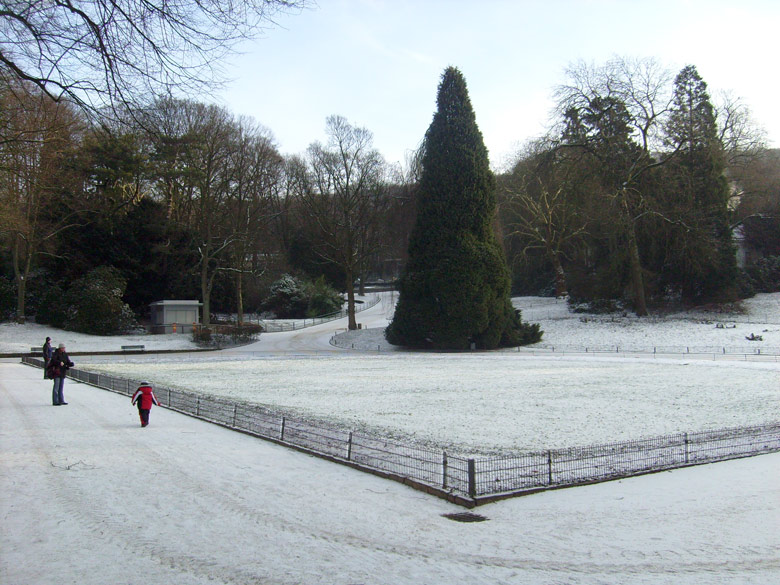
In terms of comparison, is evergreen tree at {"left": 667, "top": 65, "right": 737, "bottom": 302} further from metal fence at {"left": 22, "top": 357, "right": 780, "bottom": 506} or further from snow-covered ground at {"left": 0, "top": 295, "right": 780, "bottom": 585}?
metal fence at {"left": 22, "top": 357, "right": 780, "bottom": 506}

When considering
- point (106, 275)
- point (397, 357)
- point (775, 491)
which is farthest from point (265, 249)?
point (775, 491)

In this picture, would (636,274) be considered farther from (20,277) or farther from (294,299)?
(20,277)

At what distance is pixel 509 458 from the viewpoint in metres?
10.1

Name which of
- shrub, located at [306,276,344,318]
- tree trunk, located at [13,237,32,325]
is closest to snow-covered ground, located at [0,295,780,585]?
tree trunk, located at [13,237,32,325]

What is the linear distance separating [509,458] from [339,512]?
3.27 m

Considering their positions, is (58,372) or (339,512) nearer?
(339,512)

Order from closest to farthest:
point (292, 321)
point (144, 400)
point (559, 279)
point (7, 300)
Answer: point (144, 400) < point (7, 300) < point (559, 279) < point (292, 321)

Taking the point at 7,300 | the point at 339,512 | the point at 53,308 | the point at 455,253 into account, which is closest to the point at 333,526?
the point at 339,512

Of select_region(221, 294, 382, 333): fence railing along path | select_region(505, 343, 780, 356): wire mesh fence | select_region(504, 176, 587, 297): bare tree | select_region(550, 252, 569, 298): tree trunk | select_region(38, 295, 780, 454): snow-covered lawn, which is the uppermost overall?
select_region(504, 176, 587, 297): bare tree

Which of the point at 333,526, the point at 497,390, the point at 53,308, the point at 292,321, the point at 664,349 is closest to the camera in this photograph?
the point at 333,526

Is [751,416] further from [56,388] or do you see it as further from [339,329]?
[339,329]

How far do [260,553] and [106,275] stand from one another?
153ft

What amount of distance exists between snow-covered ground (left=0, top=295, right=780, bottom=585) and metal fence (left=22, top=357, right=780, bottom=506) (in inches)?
13.7

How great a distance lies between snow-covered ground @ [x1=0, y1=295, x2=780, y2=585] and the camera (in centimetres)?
629
